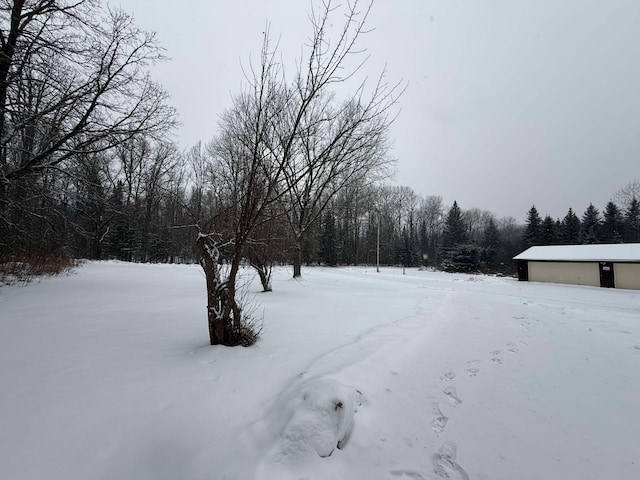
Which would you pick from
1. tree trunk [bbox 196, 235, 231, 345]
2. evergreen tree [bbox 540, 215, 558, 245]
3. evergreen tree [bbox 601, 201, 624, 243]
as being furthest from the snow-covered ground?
evergreen tree [bbox 601, 201, 624, 243]

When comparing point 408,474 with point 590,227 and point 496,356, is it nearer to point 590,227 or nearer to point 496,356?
point 496,356

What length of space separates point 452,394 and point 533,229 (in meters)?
44.2

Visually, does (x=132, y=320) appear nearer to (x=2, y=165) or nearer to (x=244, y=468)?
(x=244, y=468)

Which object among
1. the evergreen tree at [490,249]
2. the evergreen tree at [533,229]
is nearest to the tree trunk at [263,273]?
the evergreen tree at [490,249]

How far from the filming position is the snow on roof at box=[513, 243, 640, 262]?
1856cm

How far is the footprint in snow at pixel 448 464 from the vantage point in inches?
79.0

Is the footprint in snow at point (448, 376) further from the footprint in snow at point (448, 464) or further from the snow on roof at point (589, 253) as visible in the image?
the snow on roof at point (589, 253)

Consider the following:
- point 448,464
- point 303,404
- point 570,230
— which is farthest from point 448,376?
point 570,230

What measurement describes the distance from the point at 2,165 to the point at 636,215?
184 feet

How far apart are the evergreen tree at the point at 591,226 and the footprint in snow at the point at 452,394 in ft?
149

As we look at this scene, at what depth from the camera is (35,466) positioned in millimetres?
1716

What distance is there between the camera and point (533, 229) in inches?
1491

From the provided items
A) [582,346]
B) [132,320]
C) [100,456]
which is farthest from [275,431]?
[582,346]

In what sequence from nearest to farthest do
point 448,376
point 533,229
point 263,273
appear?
point 448,376 < point 263,273 < point 533,229
